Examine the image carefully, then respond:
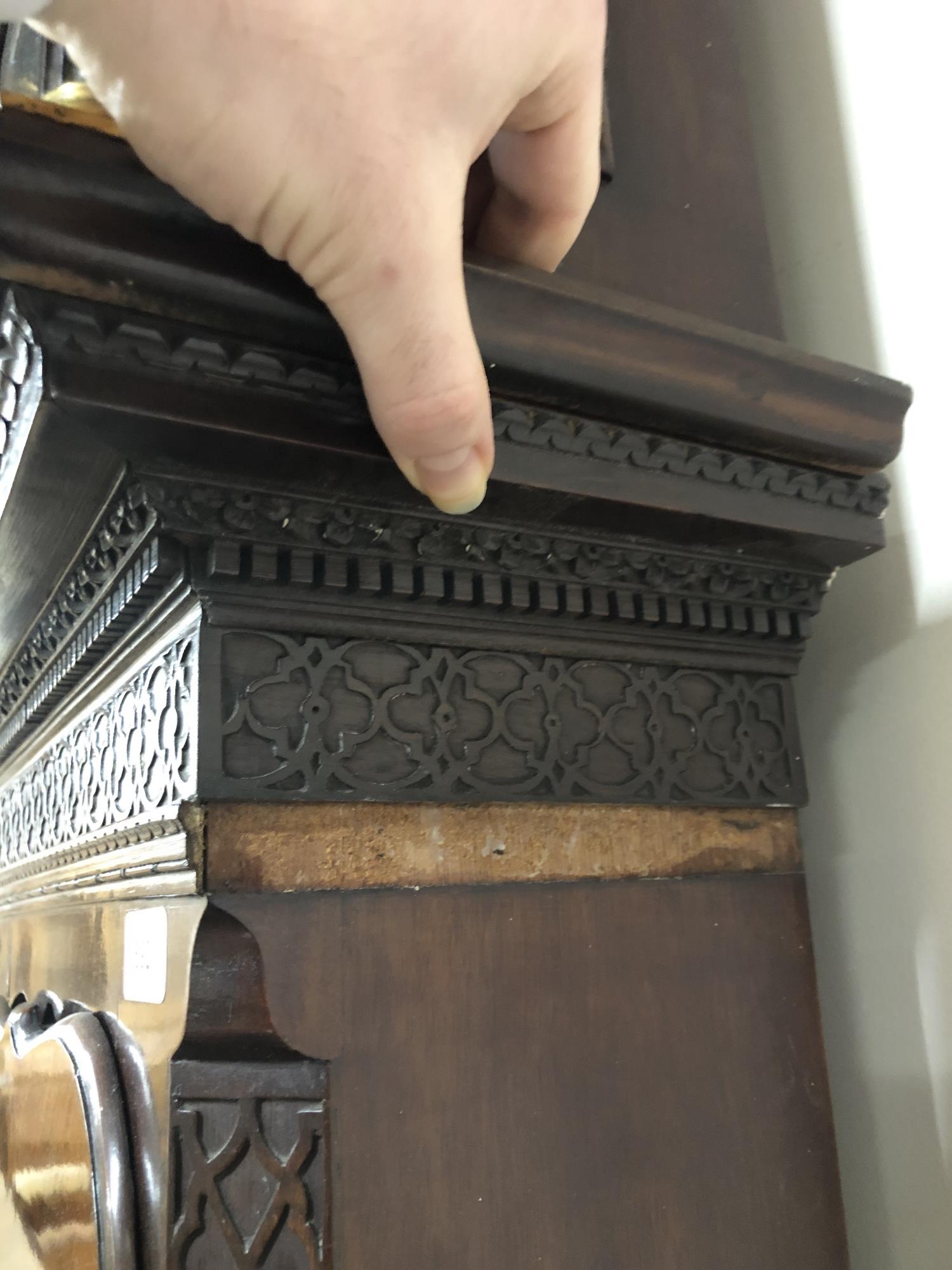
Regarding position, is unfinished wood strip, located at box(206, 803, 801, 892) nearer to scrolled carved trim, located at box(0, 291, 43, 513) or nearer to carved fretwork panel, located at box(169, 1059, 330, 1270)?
carved fretwork panel, located at box(169, 1059, 330, 1270)

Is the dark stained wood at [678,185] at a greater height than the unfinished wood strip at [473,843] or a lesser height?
greater

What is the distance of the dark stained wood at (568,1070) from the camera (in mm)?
469

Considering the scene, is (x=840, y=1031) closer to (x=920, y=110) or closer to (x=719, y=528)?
(x=719, y=528)

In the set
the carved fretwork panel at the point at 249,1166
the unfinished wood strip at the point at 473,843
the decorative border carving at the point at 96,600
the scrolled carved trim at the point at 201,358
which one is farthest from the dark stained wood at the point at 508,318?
the carved fretwork panel at the point at 249,1166

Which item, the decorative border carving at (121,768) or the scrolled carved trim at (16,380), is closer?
the scrolled carved trim at (16,380)

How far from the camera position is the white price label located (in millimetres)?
503

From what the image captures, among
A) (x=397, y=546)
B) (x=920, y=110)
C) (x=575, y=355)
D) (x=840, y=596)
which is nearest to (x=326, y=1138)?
(x=397, y=546)

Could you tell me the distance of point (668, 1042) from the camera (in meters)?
0.57

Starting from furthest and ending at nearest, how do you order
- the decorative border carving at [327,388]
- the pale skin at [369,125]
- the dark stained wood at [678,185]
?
the dark stained wood at [678,185] → the decorative border carving at [327,388] → the pale skin at [369,125]

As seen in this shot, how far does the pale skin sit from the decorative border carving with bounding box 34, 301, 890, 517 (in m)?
0.05

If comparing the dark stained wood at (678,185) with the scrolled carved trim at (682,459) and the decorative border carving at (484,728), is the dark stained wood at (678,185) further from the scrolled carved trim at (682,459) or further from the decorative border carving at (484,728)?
the decorative border carving at (484,728)

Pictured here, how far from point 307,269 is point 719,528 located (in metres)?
0.32

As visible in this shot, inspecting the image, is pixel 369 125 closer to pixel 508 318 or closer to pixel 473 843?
pixel 508 318

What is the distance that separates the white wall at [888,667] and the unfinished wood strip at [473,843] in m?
0.10
